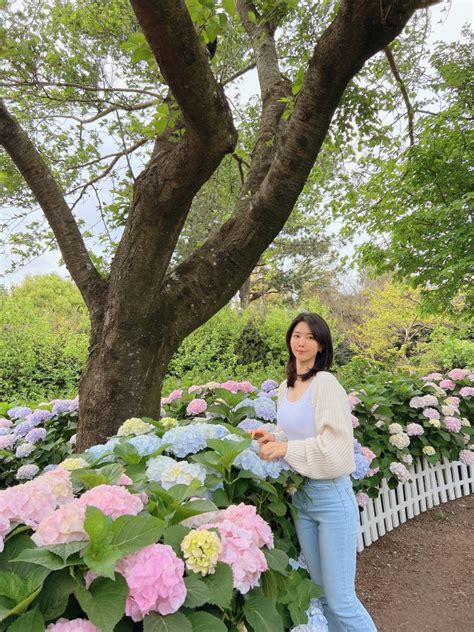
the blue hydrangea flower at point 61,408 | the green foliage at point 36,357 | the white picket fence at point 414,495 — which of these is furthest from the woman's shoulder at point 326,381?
the green foliage at point 36,357

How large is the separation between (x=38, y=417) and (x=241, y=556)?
230cm

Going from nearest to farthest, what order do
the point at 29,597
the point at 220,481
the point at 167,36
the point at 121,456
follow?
the point at 29,597 < the point at 220,481 < the point at 121,456 < the point at 167,36

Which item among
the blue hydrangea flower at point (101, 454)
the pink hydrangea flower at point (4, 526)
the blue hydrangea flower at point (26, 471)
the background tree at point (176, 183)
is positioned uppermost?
the background tree at point (176, 183)

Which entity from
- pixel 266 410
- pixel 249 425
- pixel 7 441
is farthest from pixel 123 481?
pixel 7 441

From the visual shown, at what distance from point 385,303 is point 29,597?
13.0m

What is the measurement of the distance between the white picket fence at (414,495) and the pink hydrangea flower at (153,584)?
8.60ft

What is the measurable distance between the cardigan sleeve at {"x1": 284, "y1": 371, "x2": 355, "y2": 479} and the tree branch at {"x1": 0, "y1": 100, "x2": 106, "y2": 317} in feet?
5.08

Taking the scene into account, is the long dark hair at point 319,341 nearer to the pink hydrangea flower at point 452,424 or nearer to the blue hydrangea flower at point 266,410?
the blue hydrangea flower at point 266,410

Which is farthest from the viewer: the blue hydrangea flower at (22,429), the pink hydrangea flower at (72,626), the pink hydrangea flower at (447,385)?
the pink hydrangea flower at (447,385)

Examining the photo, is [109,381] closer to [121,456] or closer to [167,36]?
[121,456]

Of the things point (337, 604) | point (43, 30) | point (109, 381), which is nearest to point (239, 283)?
point (109, 381)

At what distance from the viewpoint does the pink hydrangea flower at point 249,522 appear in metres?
1.01

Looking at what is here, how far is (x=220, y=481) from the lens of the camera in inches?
50.0

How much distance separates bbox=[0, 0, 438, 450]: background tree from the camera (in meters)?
1.70
